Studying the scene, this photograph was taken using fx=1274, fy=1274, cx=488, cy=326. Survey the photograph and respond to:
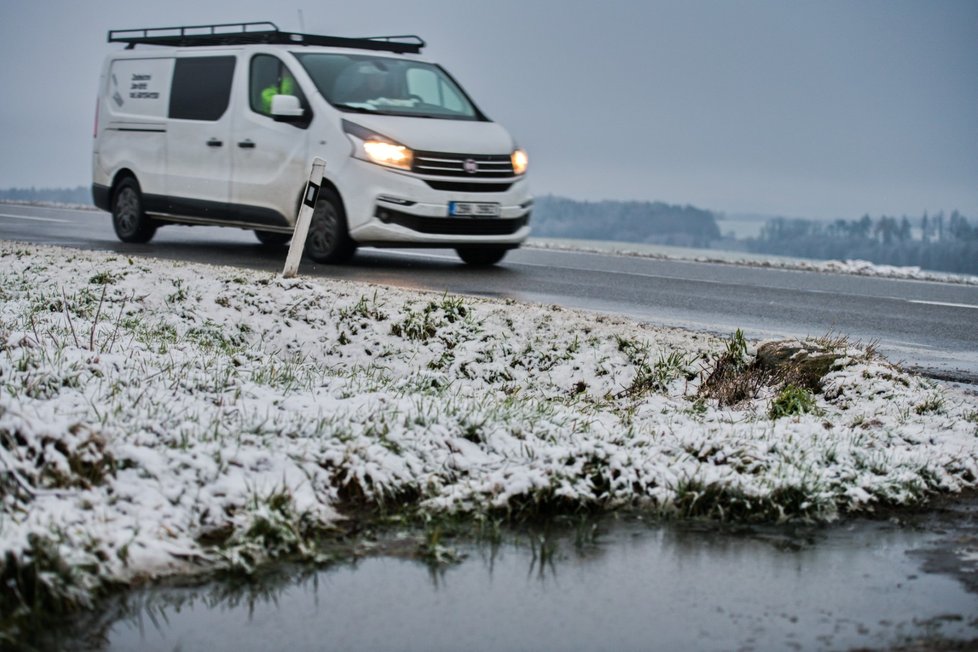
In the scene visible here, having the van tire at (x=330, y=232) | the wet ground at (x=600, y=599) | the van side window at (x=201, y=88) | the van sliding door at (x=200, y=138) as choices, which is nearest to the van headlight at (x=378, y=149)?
the van tire at (x=330, y=232)

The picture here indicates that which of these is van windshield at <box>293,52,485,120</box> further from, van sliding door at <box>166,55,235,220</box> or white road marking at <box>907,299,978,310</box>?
white road marking at <box>907,299,978,310</box>

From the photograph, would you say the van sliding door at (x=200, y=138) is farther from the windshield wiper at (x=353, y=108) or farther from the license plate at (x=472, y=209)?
the license plate at (x=472, y=209)

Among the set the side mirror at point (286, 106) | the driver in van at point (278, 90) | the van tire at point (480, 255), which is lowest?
the van tire at point (480, 255)

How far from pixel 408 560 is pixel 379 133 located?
29.2 ft

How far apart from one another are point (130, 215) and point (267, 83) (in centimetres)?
310

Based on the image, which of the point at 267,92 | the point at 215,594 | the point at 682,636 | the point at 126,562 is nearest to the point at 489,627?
the point at 682,636

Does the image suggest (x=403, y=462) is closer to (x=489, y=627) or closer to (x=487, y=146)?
(x=489, y=627)

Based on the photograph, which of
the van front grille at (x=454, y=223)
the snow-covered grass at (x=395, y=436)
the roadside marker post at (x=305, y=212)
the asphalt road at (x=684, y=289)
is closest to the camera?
the snow-covered grass at (x=395, y=436)

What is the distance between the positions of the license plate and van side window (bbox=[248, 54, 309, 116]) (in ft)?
6.41

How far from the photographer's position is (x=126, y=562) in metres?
3.88

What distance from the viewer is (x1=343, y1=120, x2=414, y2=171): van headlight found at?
1262 cm

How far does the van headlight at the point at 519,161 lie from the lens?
530 inches

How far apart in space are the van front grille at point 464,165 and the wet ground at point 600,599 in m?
8.51

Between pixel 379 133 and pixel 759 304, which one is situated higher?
pixel 379 133
